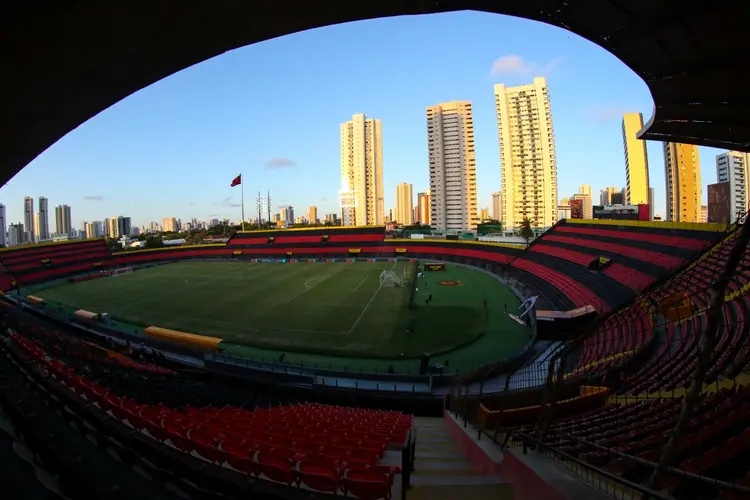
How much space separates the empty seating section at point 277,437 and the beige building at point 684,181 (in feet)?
284

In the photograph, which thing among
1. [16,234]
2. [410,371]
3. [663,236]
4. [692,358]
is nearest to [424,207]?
[663,236]

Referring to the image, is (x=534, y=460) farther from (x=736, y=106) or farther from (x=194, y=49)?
(x=736, y=106)

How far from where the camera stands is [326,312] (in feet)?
73.6

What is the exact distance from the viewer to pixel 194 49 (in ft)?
11.7

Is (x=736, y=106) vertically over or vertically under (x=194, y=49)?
over

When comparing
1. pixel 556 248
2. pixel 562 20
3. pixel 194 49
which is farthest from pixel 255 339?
pixel 556 248

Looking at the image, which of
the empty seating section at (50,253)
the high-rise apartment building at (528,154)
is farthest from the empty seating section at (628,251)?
the empty seating section at (50,253)

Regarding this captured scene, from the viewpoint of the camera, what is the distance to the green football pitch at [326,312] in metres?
16.0

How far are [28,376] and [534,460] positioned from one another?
10.2m

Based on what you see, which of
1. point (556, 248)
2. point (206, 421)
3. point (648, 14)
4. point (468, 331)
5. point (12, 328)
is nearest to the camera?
point (648, 14)

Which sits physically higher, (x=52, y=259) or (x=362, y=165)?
(x=362, y=165)

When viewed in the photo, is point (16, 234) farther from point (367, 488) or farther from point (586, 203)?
point (586, 203)

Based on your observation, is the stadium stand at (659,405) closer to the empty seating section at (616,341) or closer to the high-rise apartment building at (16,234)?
the empty seating section at (616,341)

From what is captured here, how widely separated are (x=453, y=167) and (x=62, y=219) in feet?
478
